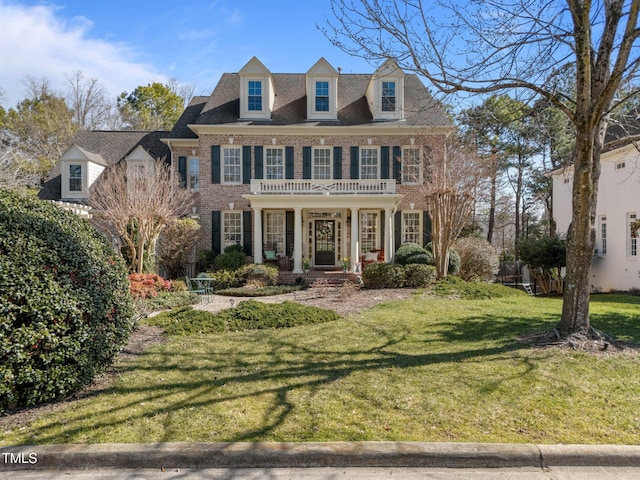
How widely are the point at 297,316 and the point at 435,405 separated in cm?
451

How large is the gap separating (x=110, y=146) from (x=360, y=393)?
21.5m

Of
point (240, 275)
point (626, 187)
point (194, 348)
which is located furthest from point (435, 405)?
point (626, 187)

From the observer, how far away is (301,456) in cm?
333

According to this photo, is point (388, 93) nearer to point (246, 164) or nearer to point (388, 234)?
point (388, 234)

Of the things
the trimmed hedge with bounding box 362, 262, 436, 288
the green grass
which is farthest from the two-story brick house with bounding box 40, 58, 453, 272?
the green grass

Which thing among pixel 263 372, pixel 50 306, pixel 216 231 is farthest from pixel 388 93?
pixel 50 306

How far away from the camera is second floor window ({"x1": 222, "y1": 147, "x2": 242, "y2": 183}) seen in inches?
719

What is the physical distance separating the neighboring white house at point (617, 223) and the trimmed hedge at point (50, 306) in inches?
654

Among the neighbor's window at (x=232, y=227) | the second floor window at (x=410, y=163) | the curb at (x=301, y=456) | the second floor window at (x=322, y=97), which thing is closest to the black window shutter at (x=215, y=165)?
the neighbor's window at (x=232, y=227)

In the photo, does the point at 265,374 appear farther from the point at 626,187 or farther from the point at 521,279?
the point at 521,279

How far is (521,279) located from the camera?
70.3 ft

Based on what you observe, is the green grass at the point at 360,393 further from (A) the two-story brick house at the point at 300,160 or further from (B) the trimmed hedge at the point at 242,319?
(A) the two-story brick house at the point at 300,160

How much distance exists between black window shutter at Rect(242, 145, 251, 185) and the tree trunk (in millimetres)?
14121

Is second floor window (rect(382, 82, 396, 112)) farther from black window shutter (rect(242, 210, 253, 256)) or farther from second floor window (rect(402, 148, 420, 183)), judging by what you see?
black window shutter (rect(242, 210, 253, 256))
